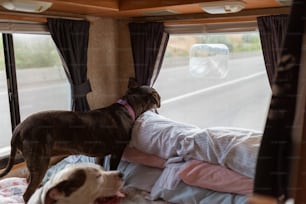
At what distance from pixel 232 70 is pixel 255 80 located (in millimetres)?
188

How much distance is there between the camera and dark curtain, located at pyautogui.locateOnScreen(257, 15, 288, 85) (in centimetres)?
188

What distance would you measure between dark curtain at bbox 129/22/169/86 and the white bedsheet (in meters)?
0.47

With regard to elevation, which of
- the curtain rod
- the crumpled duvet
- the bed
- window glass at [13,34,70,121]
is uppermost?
the curtain rod

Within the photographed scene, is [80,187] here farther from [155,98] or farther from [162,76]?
[162,76]

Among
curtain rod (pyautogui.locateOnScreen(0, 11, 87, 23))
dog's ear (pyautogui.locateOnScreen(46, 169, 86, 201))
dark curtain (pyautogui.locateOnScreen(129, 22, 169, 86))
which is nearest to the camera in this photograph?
dog's ear (pyautogui.locateOnScreen(46, 169, 86, 201))

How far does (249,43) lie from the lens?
7.19 ft

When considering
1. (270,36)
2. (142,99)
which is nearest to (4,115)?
(142,99)

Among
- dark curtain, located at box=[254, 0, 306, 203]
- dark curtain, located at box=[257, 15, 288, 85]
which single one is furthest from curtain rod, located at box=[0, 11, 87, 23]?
dark curtain, located at box=[254, 0, 306, 203]

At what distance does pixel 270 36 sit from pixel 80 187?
1.51m

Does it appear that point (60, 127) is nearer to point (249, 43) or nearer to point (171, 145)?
point (171, 145)

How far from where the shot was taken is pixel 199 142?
1741 mm

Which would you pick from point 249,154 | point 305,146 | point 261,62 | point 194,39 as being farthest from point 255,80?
point 305,146

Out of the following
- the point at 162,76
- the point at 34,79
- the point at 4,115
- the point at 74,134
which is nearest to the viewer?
the point at 74,134

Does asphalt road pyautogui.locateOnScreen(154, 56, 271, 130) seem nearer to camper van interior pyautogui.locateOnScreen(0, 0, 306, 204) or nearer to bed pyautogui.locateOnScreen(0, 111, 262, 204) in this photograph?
camper van interior pyautogui.locateOnScreen(0, 0, 306, 204)
